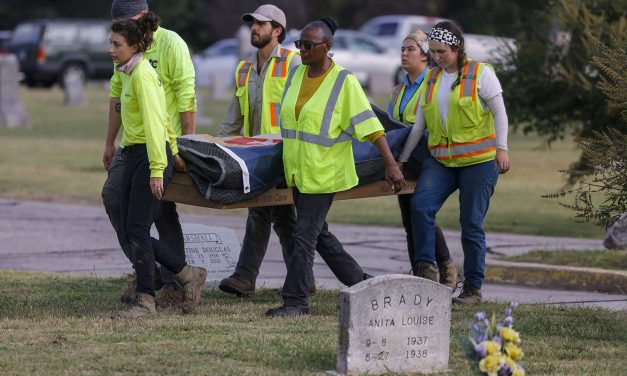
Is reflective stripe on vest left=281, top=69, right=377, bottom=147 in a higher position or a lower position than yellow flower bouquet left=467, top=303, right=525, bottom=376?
higher

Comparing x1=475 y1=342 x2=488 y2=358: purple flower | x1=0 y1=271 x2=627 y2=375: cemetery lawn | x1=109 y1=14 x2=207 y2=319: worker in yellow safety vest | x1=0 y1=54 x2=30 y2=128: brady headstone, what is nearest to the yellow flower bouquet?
x1=475 y1=342 x2=488 y2=358: purple flower

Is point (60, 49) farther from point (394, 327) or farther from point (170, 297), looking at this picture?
point (394, 327)

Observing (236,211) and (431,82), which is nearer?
(431,82)

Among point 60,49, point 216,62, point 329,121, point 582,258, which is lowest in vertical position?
point 216,62

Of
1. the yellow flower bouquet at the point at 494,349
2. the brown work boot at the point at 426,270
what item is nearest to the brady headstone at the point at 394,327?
the yellow flower bouquet at the point at 494,349

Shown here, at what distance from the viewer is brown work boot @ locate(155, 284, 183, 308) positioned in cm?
834

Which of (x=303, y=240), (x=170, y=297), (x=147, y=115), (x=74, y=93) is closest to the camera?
(x=147, y=115)

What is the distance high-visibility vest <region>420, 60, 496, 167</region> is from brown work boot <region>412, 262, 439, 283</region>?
2.18 ft

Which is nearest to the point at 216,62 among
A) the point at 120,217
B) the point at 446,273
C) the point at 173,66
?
the point at 446,273

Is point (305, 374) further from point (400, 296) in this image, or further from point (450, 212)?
point (450, 212)

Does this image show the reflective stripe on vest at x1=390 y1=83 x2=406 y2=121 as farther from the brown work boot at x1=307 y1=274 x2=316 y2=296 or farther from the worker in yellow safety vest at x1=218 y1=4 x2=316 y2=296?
the brown work boot at x1=307 y1=274 x2=316 y2=296

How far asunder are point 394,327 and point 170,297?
2.36 metres

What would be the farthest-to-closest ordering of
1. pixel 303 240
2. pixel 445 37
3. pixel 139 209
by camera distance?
1. pixel 445 37
2. pixel 303 240
3. pixel 139 209

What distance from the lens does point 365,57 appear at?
41312mm
